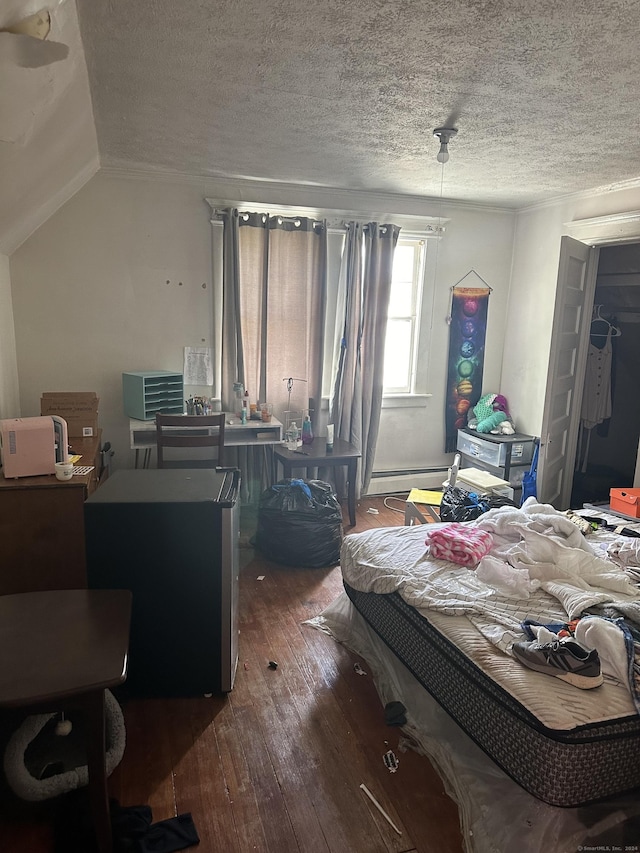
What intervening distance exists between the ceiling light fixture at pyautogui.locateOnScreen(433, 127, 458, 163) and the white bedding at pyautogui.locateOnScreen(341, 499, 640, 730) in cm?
190

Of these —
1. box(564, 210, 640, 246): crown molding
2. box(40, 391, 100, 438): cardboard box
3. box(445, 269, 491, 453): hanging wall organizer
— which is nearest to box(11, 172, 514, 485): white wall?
box(40, 391, 100, 438): cardboard box

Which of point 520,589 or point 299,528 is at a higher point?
point 520,589

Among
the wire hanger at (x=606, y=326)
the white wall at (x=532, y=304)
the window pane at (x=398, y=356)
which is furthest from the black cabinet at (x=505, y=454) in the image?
the wire hanger at (x=606, y=326)

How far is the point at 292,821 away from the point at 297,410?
9.94 feet

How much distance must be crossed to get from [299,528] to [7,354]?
212 cm

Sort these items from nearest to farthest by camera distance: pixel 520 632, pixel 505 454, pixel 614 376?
pixel 520 632, pixel 505 454, pixel 614 376

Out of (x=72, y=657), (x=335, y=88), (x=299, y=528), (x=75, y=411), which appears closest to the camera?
(x=72, y=657)

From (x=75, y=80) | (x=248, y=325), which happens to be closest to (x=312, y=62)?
(x=75, y=80)

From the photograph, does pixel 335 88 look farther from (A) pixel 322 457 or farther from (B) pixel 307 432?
(B) pixel 307 432

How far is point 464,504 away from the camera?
328cm

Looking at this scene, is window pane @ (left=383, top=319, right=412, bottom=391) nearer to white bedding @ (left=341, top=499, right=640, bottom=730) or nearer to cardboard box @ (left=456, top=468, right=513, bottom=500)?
cardboard box @ (left=456, top=468, right=513, bottom=500)

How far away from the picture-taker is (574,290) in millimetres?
3887

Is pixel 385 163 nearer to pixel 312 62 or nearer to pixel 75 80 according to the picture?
pixel 312 62

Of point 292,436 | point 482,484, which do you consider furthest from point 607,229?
point 292,436
